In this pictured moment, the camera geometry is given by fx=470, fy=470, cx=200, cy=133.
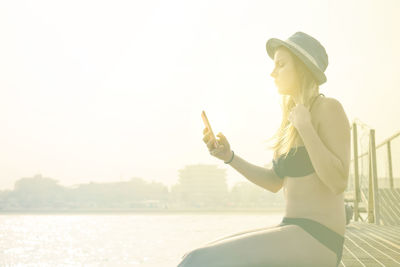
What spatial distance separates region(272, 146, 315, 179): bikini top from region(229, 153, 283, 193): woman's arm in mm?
299

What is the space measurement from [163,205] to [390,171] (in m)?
177

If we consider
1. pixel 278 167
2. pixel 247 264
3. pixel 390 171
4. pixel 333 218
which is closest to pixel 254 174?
pixel 278 167

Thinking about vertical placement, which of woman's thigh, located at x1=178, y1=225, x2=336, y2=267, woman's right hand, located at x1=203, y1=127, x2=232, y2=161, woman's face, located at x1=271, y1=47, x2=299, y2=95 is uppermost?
woman's face, located at x1=271, y1=47, x2=299, y2=95

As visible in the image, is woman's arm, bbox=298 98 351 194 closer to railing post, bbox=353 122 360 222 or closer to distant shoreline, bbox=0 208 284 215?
railing post, bbox=353 122 360 222

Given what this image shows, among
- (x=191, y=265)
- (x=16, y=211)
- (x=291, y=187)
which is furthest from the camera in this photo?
(x=16, y=211)

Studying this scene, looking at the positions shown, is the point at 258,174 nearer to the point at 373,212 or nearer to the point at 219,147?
the point at 219,147

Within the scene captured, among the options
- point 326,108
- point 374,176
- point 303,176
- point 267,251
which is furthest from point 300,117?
point 374,176

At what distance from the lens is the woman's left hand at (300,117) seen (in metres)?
1.91

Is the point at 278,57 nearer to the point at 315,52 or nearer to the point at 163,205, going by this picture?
the point at 315,52

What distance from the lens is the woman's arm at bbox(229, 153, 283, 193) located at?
2.42m

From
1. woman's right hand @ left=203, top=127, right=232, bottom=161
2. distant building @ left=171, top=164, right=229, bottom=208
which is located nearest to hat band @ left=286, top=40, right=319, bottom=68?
woman's right hand @ left=203, top=127, right=232, bottom=161

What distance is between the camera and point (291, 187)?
2.05m

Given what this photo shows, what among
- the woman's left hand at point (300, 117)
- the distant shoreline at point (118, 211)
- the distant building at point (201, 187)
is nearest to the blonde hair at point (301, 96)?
the woman's left hand at point (300, 117)

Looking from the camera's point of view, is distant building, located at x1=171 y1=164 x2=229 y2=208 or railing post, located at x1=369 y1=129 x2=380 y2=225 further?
distant building, located at x1=171 y1=164 x2=229 y2=208
